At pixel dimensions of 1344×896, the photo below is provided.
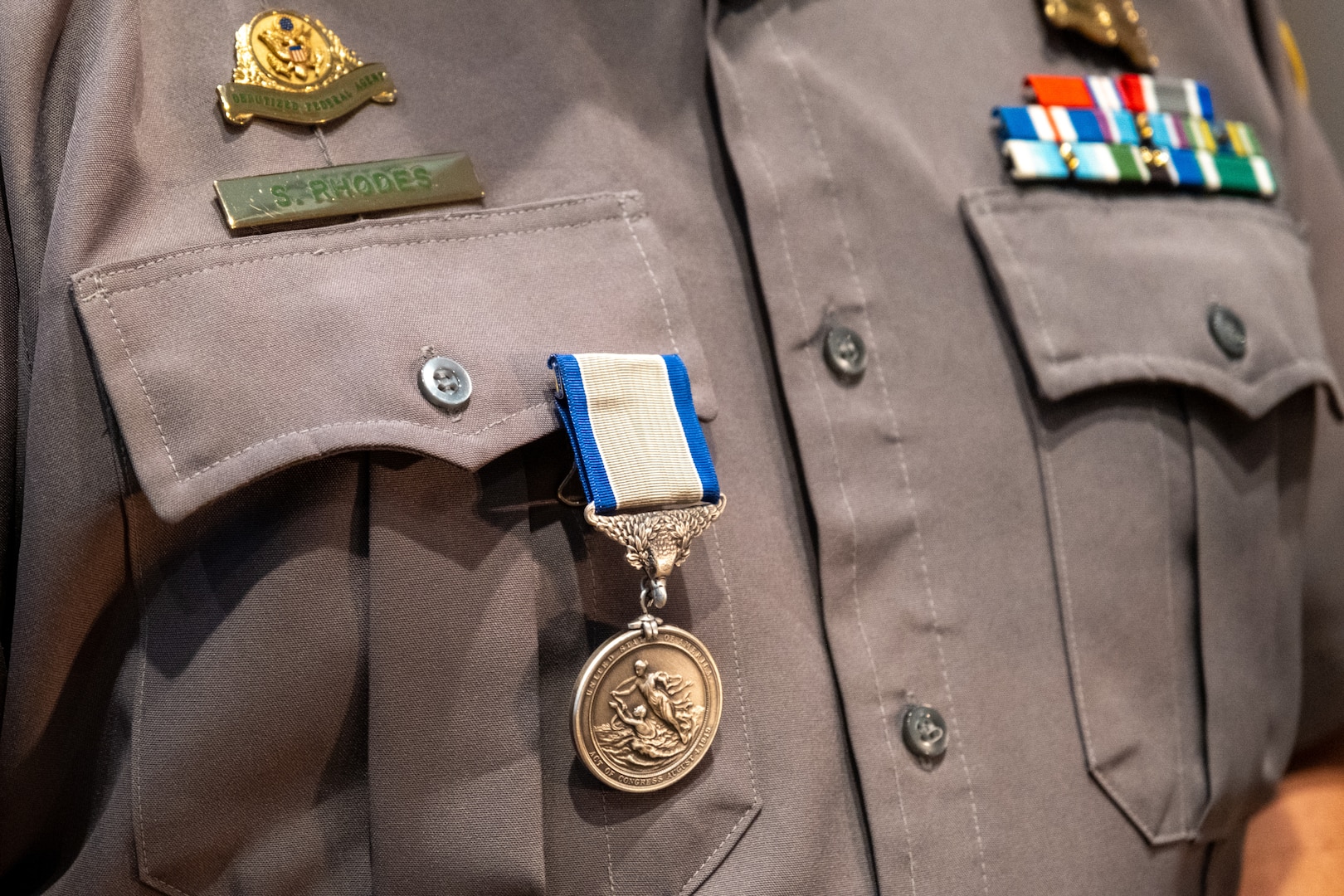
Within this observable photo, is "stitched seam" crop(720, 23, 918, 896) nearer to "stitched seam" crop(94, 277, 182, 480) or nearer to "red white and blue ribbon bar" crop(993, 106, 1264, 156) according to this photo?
"red white and blue ribbon bar" crop(993, 106, 1264, 156)

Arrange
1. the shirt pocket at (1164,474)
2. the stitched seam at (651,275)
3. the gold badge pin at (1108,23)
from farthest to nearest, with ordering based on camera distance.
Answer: the gold badge pin at (1108,23) → the shirt pocket at (1164,474) → the stitched seam at (651,275)

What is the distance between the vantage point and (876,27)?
0.84 metres

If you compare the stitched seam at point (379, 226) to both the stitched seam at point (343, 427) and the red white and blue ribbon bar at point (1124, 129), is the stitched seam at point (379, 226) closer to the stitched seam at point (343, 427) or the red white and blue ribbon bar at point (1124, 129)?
the stitched seam at point (343, 427)

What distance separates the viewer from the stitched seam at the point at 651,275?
0.67 m

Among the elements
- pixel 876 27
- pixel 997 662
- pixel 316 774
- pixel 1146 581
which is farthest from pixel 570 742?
pixel 876 27

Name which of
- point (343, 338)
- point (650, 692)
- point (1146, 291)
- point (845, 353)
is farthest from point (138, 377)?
point (1146, 291)

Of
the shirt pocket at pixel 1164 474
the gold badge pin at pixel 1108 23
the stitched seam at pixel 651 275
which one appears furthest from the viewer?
the gold badge pin at pixel 1108 23

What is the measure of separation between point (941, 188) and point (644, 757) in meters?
0.47

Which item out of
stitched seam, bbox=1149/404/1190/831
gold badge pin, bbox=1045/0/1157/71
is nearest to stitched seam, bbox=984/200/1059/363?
stitched seam, bbox=1149/404/1190/831

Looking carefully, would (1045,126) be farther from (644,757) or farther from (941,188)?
(644,757)

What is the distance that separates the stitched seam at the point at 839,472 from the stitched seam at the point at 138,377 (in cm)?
39

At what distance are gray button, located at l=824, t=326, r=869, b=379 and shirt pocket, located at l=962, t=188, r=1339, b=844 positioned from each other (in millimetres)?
134

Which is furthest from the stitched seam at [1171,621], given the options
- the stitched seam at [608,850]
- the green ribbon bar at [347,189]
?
the green ribbon bar at [347,189]

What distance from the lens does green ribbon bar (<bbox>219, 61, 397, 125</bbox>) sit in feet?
2.03
